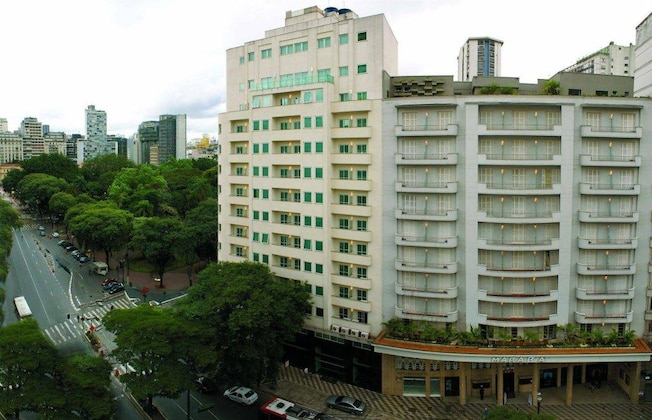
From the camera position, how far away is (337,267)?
4941cm

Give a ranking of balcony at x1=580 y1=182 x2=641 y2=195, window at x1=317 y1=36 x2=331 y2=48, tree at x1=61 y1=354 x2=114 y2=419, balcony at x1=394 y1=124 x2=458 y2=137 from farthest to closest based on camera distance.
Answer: window at x1=317 y1=36 x2=331 y2=48 → balcony at x1=394 y1=124 x2=458 y2=137 → balcony at x1=580 y1=182 x2=641 y2=195 → tree at x1=61 y1=354 x2=114 y2=419

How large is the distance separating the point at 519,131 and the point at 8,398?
4727 centimetres

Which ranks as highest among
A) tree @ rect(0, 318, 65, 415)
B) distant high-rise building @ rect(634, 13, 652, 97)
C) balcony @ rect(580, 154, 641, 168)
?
distant high-rise building @ rect(634, 13, 652, 97)

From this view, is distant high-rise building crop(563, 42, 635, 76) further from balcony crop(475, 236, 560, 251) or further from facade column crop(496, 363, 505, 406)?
facade column crop(496, 363, 505, 406)

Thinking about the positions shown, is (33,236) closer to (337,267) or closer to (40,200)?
(40,200)

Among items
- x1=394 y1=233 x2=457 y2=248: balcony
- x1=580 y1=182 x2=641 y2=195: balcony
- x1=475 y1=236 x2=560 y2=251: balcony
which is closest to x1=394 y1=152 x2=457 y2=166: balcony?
x1=394 y1=233 x2=457 y2=248: balcony

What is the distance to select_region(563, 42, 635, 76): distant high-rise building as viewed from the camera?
405ft

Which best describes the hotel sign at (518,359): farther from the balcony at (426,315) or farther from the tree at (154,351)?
the tree at (154,351)

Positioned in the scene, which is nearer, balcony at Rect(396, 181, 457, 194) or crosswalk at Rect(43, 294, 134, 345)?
balcony at Rect(396, 181, 457, 194)

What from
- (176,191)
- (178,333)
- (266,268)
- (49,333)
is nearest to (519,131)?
(266,268)

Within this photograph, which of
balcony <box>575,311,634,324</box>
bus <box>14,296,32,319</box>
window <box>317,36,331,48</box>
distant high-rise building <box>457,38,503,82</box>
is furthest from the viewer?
distant high-rise building <box>457,38,503,82</box>

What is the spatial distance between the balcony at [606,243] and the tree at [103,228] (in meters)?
72.8

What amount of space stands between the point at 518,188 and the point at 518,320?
1282 cm

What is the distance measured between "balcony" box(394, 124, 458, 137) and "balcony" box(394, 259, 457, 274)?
1257cm
